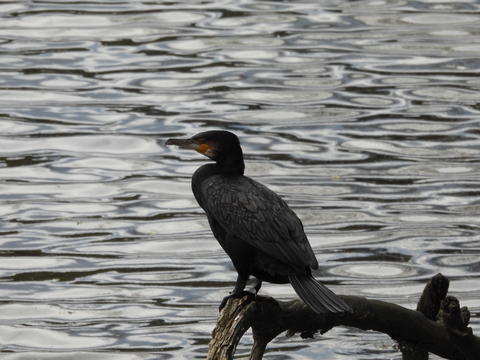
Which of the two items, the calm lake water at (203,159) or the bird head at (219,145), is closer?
the bird head at (219,145)

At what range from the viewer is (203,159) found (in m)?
10.2

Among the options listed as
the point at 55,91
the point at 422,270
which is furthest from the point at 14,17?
the point at 422,270

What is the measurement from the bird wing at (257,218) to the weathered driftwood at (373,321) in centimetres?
19

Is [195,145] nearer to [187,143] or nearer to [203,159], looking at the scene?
[187,143]

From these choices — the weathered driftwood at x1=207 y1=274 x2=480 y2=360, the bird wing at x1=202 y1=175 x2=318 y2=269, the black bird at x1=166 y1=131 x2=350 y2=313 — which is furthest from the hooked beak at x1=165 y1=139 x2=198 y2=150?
the weathered driftwood at x1=207 y1=274 x2=480 y2=360

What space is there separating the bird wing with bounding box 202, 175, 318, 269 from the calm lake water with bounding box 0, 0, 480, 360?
2076 mm

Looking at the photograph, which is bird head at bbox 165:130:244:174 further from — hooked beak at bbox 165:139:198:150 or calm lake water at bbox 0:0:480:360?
calm lake water at bbox 0:0:480:360

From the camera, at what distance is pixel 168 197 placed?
376 inches

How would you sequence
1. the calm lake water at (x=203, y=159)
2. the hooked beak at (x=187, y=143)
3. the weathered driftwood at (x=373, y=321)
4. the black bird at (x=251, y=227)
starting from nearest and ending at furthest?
the weathered driftwood at (x=373, y=321) < the black bird at (x=251, y=227) < the hooked beak at (x=187, y=143) < the calm lake water at (x=203, y=159)

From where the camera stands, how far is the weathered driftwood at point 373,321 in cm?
450

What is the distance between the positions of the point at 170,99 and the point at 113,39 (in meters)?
1.89

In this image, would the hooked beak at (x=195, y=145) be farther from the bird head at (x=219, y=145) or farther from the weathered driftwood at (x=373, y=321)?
the weathered driftwood at (x=373, y=321)

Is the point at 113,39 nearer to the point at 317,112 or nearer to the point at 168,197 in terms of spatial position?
the point at 317,112

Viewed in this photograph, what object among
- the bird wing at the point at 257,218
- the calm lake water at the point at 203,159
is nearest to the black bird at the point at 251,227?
the bird wing at the point at 257,218
